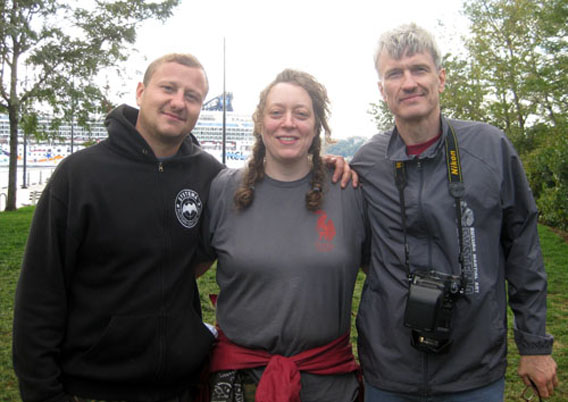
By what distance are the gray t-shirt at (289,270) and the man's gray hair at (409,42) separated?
2.34 ft

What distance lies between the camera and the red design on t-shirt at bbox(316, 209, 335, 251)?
2305 millimetres

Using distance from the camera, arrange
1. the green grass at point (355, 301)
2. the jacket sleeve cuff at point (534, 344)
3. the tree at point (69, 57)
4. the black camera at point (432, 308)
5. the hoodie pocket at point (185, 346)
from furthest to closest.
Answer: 1. the tree at point (69, 57)
2. the green grass at point (355, 301)
3. the hoodie pocket at point (185, 346)
4. the jacket sleeve cuff at point (534, 344)
5. the black camera at point (432, 308)

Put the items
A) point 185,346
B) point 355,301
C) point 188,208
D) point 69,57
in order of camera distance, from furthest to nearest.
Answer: point 69,57, point 355,301, point 188,208, point 185,346

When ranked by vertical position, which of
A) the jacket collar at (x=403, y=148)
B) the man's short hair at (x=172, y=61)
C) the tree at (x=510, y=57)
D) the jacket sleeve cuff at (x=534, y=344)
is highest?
the tree at (x=510, y=57)

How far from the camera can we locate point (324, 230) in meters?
2.34

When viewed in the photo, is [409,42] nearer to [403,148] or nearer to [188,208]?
[403,148]

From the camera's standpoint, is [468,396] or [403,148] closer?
[468,396]

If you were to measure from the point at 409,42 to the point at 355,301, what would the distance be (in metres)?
4.51

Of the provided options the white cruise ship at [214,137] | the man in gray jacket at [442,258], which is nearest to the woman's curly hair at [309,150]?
the man in gray jacket at [442,258]

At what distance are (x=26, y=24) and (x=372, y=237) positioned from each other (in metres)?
16.0

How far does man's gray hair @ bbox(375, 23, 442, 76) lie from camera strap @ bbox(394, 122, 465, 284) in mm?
360

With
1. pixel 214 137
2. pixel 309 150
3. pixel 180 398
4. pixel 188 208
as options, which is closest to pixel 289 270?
pixel 188 208

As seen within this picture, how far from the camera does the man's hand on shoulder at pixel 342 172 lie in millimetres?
2490

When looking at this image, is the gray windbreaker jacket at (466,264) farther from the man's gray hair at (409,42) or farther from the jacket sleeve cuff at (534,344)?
the man's gray hair at (409,42)
